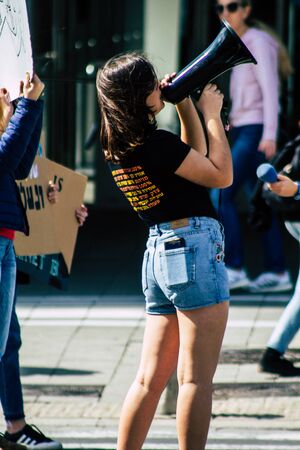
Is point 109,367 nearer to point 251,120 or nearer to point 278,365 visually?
point 278,365

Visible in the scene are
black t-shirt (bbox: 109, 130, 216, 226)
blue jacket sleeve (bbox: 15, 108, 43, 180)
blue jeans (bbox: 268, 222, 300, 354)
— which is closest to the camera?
black t-shirt (bbox: 109, 130, 216, 226)

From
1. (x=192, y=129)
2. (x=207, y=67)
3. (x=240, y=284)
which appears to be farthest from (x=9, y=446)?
(x=240, y=284)

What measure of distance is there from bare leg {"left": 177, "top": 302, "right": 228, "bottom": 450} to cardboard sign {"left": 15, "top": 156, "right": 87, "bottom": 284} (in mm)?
1287

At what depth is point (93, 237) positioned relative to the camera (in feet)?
39.7

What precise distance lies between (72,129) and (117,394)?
5.49 meters

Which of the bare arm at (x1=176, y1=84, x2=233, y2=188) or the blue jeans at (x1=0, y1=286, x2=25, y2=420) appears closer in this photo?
the bare arm at (x1=176, y1=84, x2=233, y2=188)

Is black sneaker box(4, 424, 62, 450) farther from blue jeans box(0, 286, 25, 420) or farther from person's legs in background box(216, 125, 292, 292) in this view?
person's legs in background box(216, 125, 292, 292)

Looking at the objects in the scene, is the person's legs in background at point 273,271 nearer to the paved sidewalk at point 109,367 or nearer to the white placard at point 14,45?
the paved sidewalk at point 109,367

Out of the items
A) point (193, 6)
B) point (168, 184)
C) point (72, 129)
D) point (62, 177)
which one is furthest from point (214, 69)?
point (193, 6)

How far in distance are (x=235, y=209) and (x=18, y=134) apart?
466cm

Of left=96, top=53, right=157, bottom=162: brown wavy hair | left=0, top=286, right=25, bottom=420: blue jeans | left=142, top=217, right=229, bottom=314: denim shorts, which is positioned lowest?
left=0, top=286, right=25, bottom=420: blue jeans

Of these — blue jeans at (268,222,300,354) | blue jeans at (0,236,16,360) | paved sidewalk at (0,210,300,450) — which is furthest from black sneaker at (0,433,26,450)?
blue jeans at (268,222,300,354)

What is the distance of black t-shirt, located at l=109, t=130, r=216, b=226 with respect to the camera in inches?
181

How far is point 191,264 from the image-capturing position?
15.2 ft
